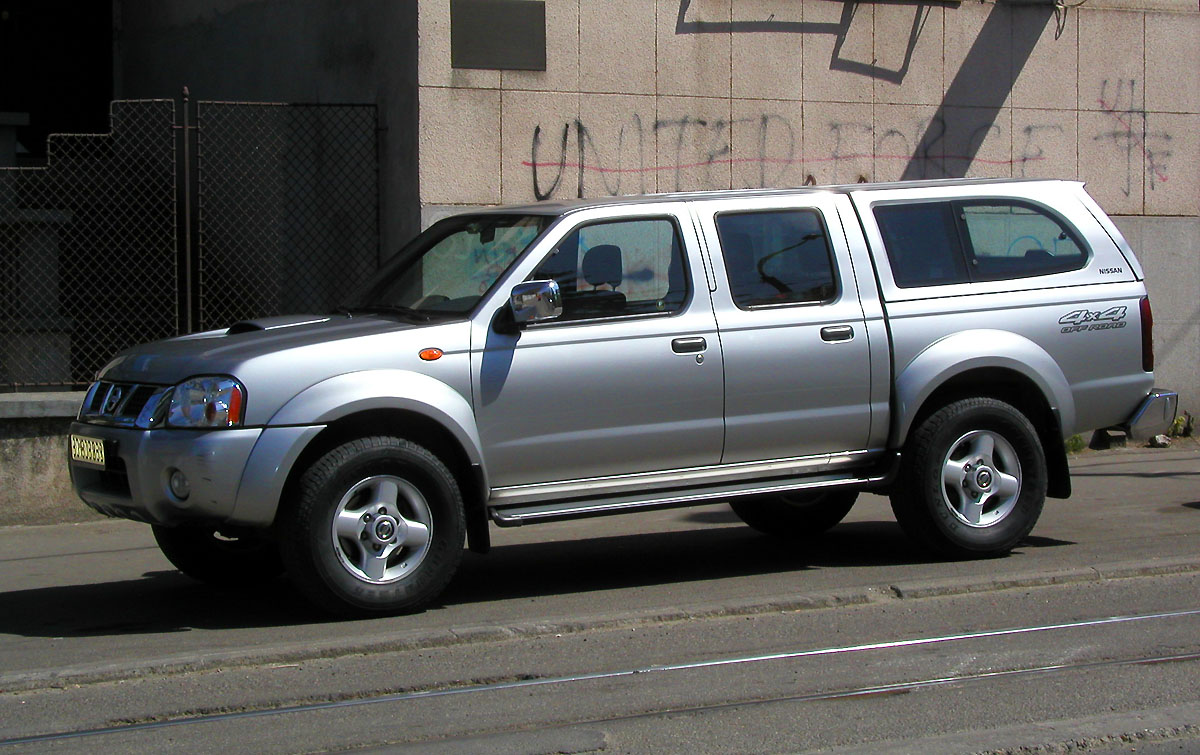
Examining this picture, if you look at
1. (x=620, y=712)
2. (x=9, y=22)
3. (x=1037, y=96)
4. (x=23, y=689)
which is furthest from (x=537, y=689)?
(x=9, y=22)

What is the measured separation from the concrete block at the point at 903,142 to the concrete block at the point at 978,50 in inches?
13.8

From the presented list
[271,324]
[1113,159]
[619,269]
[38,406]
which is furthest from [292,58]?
[1113,159]

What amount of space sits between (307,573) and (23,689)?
1.23 metres

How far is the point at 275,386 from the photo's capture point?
6.25 metres

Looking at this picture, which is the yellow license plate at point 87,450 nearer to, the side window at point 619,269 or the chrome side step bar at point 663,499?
the chrome side step bar at point 663,499

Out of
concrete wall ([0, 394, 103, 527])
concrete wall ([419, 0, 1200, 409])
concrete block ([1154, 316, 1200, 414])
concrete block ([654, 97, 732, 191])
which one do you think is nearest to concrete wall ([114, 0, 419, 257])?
concrete wall ([419, 0, 1200, 409])

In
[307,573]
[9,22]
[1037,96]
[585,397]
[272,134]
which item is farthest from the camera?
[9,22]

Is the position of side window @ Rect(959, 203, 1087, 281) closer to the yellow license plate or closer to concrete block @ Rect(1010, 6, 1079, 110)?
the yellow license plate

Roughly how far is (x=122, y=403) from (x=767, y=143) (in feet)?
23.5

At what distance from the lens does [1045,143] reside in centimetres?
1314

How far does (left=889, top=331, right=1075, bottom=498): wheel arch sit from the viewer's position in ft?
24.2

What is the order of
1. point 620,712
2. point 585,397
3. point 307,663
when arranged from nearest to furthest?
point 620,712
point 307,663
point 585,397

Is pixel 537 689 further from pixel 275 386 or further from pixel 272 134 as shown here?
pixel 272 134

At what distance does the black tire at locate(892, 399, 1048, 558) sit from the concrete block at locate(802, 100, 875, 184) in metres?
5.30
